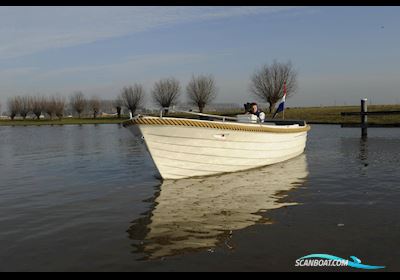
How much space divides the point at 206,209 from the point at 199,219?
0.78m

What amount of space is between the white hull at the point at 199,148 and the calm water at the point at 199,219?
1.49ft

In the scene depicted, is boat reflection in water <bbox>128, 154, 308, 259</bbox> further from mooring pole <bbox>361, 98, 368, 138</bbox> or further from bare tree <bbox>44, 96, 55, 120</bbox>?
bare tree <bbox>44, 96, 55, 120</bbox>

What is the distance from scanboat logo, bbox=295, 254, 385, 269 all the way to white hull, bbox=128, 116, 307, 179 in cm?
614

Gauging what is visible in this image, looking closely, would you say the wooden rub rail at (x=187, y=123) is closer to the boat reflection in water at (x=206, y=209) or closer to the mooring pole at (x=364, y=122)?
the boat reflection in water at (x=206, y=209)

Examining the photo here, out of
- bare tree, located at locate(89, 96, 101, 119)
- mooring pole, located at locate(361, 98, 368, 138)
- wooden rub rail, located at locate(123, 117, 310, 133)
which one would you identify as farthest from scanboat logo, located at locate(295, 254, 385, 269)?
bare tree, located at locate(89, 96, 101, 119)

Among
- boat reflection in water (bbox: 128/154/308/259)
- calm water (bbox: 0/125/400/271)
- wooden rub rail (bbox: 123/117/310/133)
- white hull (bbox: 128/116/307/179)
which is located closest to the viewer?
calm water (bbox: 0/125/400/271)

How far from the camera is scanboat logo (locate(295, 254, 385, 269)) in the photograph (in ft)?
16.7

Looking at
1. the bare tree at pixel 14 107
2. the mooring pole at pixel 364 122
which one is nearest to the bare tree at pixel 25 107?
the bare tree at pixel 14 107

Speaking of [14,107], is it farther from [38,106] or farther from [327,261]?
[327,261]

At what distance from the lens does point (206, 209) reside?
805 cm

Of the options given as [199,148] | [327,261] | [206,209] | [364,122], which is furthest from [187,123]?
[364,122]

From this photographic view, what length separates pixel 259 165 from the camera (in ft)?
44.5
